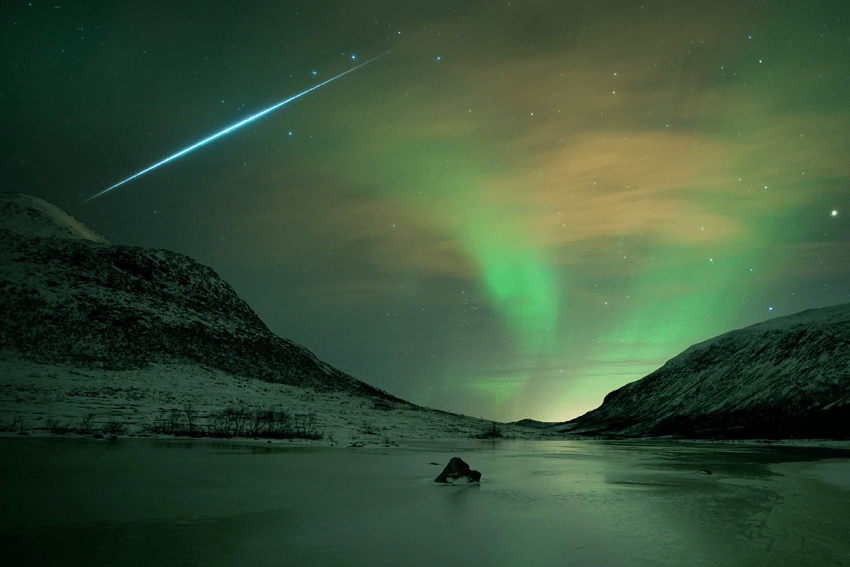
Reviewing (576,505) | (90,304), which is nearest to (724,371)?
(90,304)

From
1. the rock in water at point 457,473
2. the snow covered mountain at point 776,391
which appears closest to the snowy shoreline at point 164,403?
the rock in water at point 457,473

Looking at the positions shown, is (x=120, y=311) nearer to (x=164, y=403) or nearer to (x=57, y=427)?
(x=164, y=403)

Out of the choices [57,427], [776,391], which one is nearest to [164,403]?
[57,427]

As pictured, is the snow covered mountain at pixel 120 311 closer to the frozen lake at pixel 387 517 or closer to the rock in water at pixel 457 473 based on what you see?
the frozen lake at pixel 387 517

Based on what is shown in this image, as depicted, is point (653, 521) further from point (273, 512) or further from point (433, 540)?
point (273, 512)

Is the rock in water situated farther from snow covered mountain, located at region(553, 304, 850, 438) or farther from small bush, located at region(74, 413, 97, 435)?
snow covered mountain, located at region(553, 304, 850, 438)
